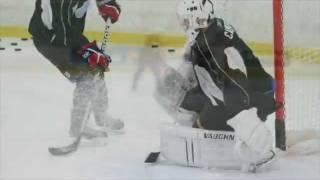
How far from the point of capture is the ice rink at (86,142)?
1.16 metres

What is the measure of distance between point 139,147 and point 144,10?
0.37 m

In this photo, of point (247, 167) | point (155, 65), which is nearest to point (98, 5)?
point (155, 65)

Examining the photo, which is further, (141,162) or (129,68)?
(129,68)

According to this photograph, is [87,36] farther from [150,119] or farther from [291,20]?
[291,20]

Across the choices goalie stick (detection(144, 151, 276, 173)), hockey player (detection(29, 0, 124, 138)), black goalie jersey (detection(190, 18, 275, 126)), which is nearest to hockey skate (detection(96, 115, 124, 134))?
hockey player (detection(29, 0, 124, 138))

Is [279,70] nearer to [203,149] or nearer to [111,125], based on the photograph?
[203,149]

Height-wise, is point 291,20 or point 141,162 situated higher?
point 291,20

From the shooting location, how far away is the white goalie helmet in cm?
117

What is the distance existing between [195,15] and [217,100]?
208 millimetres

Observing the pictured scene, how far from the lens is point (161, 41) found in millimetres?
1287

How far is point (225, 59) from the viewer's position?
1.16m

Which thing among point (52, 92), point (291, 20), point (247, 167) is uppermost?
point (291, 20)

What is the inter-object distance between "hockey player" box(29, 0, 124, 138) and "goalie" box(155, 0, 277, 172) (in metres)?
0.18

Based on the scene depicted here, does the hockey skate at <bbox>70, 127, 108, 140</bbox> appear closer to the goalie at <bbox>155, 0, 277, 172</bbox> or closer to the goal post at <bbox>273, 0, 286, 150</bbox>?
the goalie at <bbox>155, 0, 277, 172</bbox>
